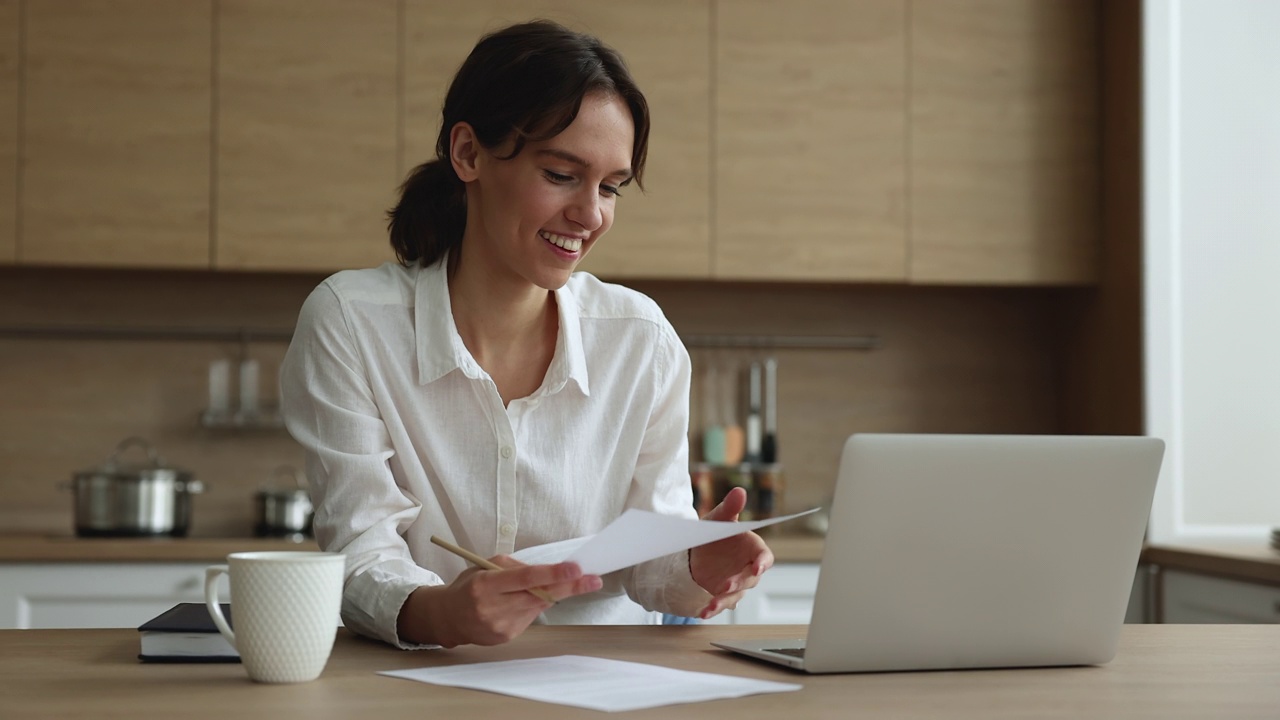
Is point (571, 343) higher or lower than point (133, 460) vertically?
higher

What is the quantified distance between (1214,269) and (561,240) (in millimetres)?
2034

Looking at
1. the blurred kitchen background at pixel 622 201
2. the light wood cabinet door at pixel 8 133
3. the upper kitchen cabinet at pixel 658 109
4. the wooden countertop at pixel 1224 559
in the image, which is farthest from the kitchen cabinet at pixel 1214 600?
the light wood cabinet door at pixel 8 133

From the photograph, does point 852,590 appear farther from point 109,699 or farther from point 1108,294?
point 1108,294

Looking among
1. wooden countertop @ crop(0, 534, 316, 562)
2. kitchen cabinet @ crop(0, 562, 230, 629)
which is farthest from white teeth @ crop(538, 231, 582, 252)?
kitchen cabinet @ crop(0, 562, 230, 629)

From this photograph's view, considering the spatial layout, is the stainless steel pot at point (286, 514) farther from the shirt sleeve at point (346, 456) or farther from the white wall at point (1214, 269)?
the white wall at point (1214, 269)

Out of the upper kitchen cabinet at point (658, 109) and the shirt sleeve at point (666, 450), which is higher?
the upper kitchen cabinet at point (658, 109)

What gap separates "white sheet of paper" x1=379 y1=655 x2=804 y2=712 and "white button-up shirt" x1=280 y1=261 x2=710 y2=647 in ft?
0.97

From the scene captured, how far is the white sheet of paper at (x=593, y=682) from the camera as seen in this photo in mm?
882

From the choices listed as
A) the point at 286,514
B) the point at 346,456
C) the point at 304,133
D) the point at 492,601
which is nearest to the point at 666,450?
the point at 346,456

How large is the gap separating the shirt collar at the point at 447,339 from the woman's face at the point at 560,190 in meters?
A: 0.08

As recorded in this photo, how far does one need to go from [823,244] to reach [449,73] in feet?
3.14

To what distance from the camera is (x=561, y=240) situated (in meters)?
1.44

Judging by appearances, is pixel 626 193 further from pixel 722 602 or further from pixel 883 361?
pixel 722 602

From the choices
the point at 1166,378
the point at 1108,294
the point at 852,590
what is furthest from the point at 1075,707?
the point at 1108,294
